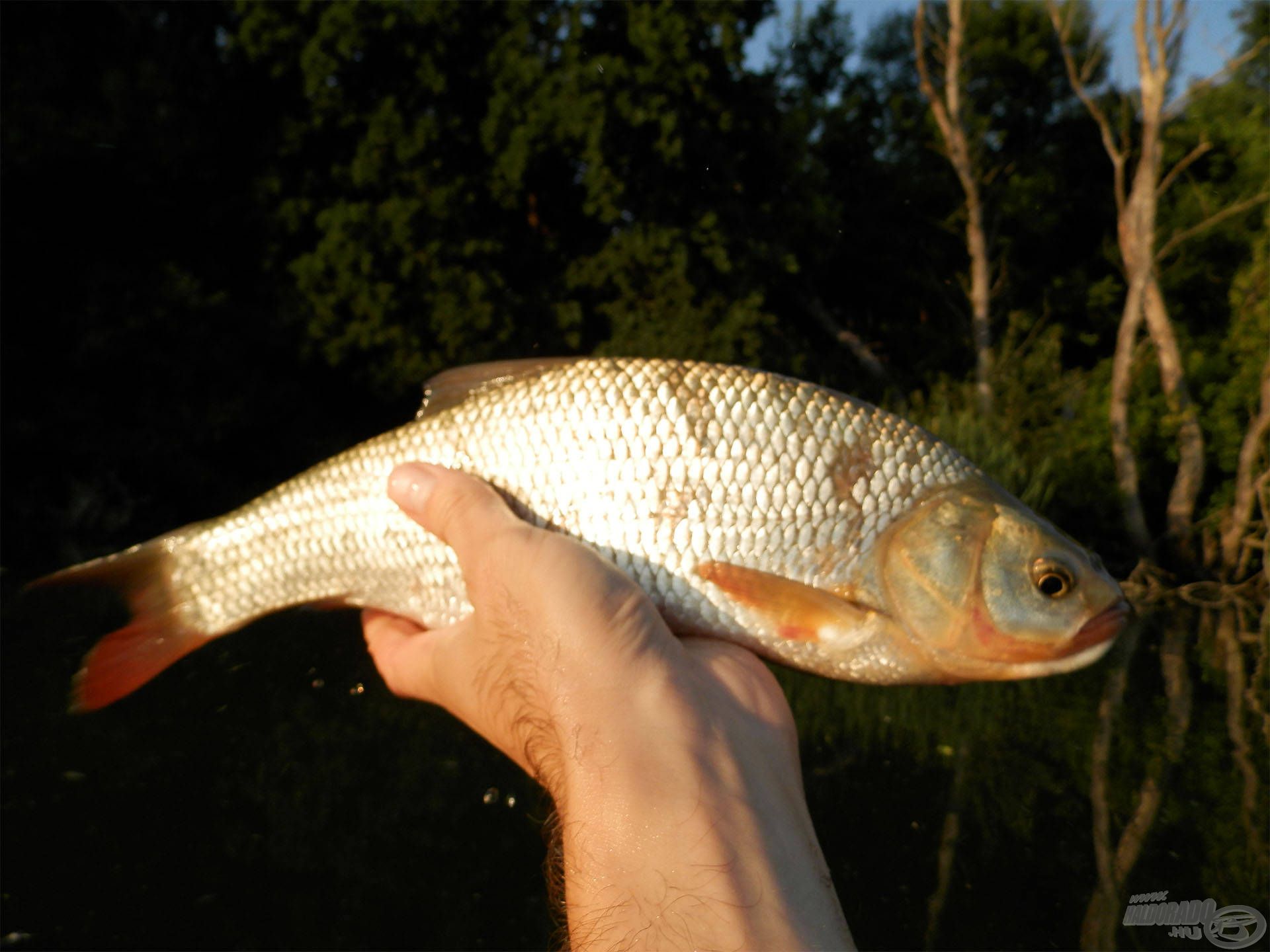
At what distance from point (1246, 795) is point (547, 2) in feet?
34.7

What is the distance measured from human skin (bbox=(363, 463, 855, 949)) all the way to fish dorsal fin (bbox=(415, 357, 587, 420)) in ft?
0.60

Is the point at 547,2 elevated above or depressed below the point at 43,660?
above

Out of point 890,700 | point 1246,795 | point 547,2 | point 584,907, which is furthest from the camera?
point 547,2

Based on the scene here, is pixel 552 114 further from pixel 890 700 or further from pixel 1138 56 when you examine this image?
pixel 890 700

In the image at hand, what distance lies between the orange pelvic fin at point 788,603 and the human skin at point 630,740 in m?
0.12

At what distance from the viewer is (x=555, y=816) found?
5.83 ft

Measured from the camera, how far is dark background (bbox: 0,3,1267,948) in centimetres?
474

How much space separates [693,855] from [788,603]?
1.70 ft

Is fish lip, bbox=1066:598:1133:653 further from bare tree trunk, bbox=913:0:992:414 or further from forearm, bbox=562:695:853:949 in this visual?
bare tree trunk, bbox=913:0:992:414

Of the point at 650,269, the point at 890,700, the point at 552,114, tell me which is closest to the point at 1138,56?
the point at 650,269

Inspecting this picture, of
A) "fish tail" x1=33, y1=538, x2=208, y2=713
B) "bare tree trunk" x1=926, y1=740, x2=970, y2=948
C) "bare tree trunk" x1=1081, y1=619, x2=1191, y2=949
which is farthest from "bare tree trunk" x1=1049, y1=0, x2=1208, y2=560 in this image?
"fish tail" x1=33, y1=538, x2=208, y2=713

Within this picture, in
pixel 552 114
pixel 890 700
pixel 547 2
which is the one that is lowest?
pixel 890 700

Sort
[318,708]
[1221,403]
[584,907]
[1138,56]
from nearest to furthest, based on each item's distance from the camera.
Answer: [584,907]
[318,708]
[1138,56]
[1221,403]

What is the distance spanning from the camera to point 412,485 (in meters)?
1.80
